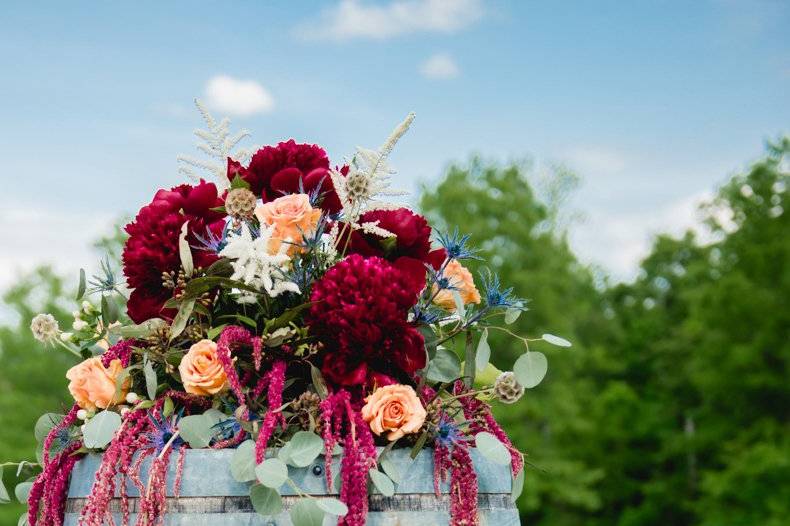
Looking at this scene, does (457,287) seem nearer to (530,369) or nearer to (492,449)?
(530,369)

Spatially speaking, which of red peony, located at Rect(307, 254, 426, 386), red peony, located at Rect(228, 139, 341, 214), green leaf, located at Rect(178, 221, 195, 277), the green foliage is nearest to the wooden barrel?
red peony, located at Rect(307, 254, 426, 386)

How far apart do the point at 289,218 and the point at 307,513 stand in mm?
709

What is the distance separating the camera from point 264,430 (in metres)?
1.85

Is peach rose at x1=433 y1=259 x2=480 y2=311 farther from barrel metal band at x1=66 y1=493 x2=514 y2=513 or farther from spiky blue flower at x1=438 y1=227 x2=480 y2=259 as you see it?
barrel metal band at x1=66 y1=493 x2=514 y2=513

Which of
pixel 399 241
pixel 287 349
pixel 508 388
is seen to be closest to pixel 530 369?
pixel 508 388

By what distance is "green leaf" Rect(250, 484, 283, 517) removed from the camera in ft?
5.90

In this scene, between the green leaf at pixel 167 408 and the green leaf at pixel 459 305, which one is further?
the green leaf at pixel 459 305

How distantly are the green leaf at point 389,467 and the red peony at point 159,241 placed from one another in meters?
0.66

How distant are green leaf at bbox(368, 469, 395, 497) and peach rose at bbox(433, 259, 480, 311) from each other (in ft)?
1.95

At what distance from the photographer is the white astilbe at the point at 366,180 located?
2.17 metres

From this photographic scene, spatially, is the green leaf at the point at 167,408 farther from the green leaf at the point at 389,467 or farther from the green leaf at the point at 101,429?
the green leaf at the point at 389,467

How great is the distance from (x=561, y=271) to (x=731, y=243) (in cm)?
382

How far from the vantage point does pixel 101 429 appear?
2.03 m

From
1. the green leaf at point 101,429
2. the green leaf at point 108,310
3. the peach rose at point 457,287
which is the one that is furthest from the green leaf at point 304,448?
the green leaf at point 108,310
